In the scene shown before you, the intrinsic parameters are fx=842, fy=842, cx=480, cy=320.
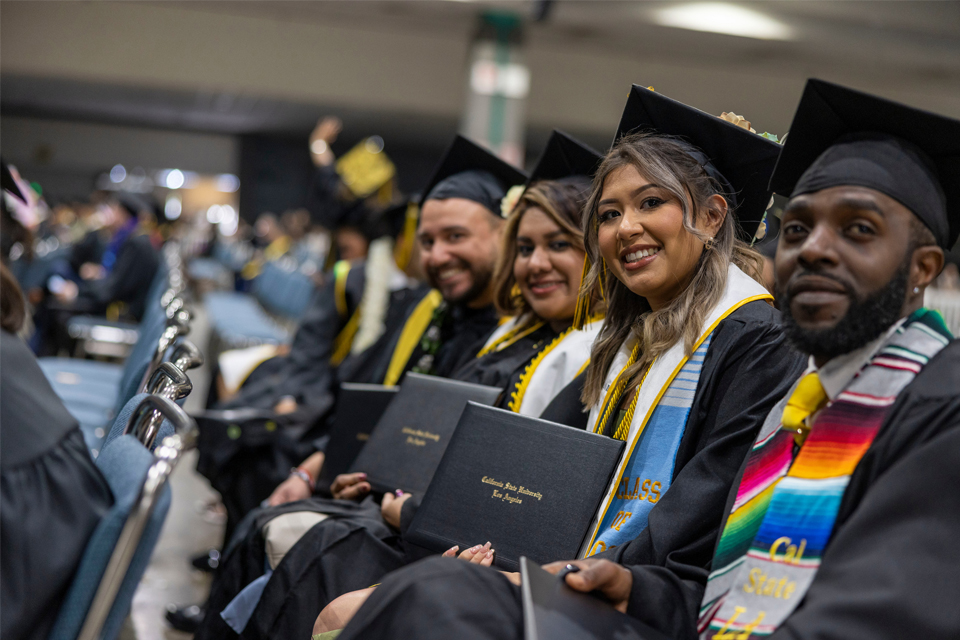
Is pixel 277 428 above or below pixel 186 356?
below

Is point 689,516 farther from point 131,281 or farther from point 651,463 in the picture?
point 131,281

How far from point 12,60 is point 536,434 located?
524 inches

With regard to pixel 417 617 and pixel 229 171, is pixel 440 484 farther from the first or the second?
pixel 229 171

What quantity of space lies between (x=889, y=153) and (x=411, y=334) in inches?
90.9

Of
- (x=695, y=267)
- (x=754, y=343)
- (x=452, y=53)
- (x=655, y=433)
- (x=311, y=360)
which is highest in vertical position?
(x=452, y=53)

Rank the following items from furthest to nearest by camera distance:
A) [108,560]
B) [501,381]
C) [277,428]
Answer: [277,428] < [501,381] < [108,560]

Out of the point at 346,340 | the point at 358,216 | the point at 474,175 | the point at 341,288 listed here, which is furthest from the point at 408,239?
the point at 474,175

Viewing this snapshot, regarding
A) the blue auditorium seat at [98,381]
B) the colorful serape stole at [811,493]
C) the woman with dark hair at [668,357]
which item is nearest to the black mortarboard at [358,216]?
the blue auditorium seat at [98,381]

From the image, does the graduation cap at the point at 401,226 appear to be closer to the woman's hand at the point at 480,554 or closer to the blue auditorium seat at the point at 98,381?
the blue auditorium seat at the point at 98,381

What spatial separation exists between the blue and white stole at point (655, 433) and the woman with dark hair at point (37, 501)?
981mm

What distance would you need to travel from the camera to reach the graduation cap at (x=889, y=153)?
53.2 inches

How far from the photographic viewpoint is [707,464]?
5.44ft

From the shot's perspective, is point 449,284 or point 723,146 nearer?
point 723,146

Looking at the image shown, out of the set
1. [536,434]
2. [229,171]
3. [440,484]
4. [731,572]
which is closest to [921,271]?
[731,572]
